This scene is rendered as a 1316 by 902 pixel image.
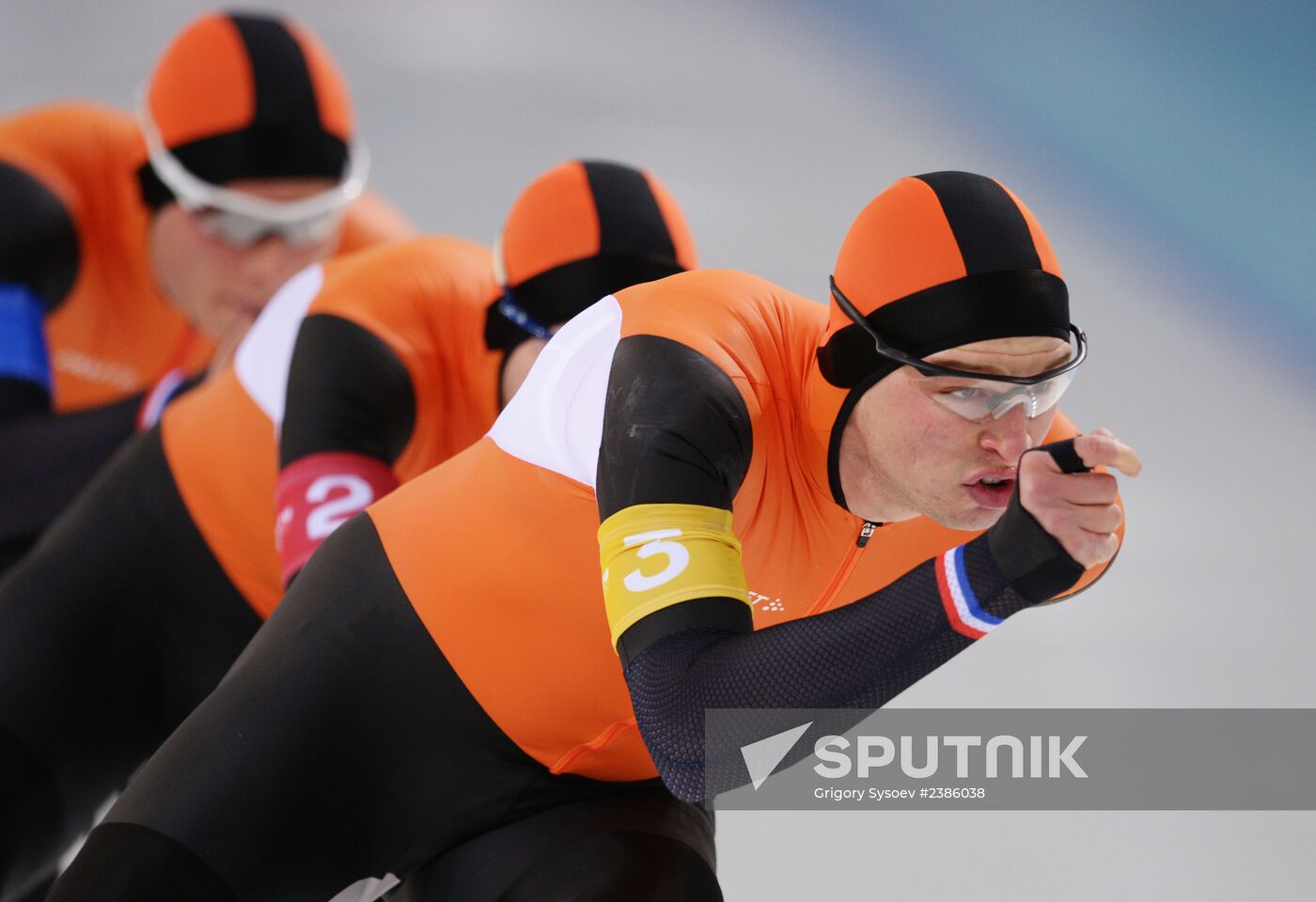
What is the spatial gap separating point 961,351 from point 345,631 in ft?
2.93

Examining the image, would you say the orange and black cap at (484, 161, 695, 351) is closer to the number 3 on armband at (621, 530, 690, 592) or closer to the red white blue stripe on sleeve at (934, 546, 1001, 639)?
the number 3 on armband at (621, 530, 690, 592)

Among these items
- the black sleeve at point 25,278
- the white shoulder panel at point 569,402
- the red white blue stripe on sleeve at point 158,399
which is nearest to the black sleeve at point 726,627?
the white shoulder panel at point 569,402

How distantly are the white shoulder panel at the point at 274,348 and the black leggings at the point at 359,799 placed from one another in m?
0.90

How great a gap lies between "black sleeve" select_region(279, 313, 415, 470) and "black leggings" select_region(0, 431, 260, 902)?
0.46m

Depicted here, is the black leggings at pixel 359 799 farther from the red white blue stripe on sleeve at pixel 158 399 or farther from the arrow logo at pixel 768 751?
the red white blue stripe on sleeve at pixel 158 399

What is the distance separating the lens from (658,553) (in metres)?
1.62

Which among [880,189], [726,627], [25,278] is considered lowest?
[880,189]

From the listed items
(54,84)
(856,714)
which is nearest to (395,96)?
(54,84)

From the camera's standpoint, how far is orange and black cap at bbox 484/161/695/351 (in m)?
2.79

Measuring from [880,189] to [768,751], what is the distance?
4137 millimetres

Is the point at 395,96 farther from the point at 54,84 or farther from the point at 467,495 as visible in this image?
the point at 467,495

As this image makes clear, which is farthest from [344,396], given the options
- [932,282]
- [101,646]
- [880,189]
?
[880,189]

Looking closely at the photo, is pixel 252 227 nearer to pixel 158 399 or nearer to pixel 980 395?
pixel 158 399

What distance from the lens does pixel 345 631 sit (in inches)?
82.7
